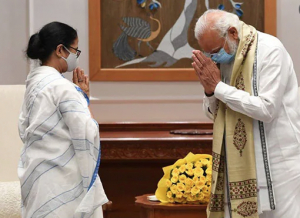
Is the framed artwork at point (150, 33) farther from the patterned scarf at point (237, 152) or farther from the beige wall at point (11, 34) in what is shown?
the patterned scarf at point (237, 152)

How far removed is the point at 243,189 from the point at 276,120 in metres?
0.39

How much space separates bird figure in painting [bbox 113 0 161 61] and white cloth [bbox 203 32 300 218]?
2303mm

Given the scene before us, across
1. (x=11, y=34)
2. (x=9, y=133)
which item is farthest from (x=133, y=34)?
(x=9, y=133)

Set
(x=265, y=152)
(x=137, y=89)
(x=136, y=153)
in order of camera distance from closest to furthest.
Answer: (x=265, y=152), (x=136, y=153), (x=137, y=89)

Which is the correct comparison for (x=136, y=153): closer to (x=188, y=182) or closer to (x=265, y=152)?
(x=188, y=182)

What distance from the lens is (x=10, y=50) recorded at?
19.6 feet

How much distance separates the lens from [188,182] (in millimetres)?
4102

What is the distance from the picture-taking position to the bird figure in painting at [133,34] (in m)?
5.71

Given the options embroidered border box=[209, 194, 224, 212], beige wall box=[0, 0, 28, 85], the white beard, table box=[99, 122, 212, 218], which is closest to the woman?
embroidered border box=[209, 194, 224, 212]

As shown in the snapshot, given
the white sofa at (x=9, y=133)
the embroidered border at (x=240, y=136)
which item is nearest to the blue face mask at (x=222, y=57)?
the embroidered border at (x=240, y=136)

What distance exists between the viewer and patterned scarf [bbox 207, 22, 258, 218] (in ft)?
11.4

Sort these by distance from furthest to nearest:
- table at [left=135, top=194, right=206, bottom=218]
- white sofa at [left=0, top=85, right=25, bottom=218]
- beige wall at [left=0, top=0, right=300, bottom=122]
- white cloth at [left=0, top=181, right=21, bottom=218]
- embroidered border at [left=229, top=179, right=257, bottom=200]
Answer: beige wall at [left=0, top=0, right=300, bottom=122] < white sofa at [left=0, top=85, right=25, bottom=218] < white cloth at [left=0, top=181, right=21, bottom=218] < table at [left=135, top=194, right=206, bottom=218] < embroidered border at [left=229, top=179, right=257, bottom=200]

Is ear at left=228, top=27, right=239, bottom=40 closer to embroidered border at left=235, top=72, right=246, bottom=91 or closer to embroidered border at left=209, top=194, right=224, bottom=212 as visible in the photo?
embroidered border at left=235, top=72, right=246, bottom=91

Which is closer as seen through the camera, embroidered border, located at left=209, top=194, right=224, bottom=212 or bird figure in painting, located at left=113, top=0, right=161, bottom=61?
embroidered border, located at left=209, top=194, right=224, bottom=212
